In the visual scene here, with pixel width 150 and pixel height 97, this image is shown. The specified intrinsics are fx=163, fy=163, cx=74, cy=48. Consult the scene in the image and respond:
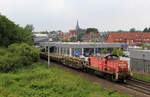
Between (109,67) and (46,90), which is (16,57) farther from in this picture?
(109,67)

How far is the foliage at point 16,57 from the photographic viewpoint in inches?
839

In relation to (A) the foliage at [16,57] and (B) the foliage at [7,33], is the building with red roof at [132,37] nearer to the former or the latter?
(B) the foliage at [7,33]

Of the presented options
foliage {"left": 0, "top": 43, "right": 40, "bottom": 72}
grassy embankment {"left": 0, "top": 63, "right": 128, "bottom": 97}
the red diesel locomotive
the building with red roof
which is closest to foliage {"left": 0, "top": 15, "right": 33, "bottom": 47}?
foliage {"left": 0, "top": 43, "right": 40, "bottom": 72}

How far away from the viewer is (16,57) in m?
23.1

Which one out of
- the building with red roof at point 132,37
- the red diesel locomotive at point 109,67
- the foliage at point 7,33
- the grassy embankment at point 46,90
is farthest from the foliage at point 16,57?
the building with red roof at point 132,37

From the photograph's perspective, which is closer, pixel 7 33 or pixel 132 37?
pixel 7 33

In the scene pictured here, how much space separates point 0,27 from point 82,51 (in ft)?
98.4

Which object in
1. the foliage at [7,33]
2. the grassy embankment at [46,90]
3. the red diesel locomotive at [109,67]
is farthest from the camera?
the foliage at [7,33]

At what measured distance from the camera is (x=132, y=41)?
8156 cm

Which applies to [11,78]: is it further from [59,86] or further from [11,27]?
[11,27]

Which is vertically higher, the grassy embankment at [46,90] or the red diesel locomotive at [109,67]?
the red diesel locomotive at [109,67]

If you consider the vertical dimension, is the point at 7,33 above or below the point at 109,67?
above

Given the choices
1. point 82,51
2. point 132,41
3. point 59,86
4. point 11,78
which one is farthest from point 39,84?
point 132,41

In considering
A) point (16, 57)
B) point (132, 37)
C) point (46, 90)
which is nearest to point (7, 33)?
point (16, 57)
